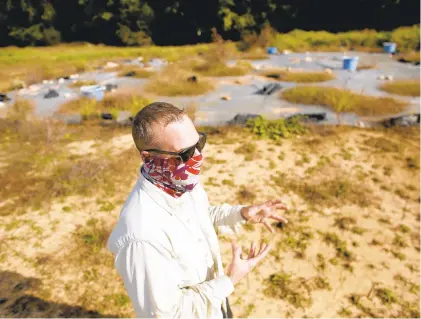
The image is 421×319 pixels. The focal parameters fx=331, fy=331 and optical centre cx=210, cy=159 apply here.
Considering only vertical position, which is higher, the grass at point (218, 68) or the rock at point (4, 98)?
the grass at point (218, 68)

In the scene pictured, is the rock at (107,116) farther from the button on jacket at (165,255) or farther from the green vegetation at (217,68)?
the button on jacket at (165,255)

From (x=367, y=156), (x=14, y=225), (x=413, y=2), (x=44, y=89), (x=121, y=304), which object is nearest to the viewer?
(x=121, y=304)

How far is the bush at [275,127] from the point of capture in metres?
7.22

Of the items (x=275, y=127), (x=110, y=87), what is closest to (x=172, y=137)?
(x=275, y=127)

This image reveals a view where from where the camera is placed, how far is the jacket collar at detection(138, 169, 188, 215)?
1540 mm

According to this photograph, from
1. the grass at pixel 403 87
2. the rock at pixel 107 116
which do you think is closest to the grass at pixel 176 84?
the rock at pixel 107 116

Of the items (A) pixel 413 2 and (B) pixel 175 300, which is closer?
(B) pixel 175 300

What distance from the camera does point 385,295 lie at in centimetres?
346

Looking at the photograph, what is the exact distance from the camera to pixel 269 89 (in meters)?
10.5

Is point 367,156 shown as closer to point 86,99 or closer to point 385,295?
point 385,295

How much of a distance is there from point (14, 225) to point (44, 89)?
8.79 metres

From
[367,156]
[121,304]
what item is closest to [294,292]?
[121,304]

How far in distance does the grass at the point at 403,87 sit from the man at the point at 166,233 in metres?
10.2

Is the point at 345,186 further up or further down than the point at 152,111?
further down
